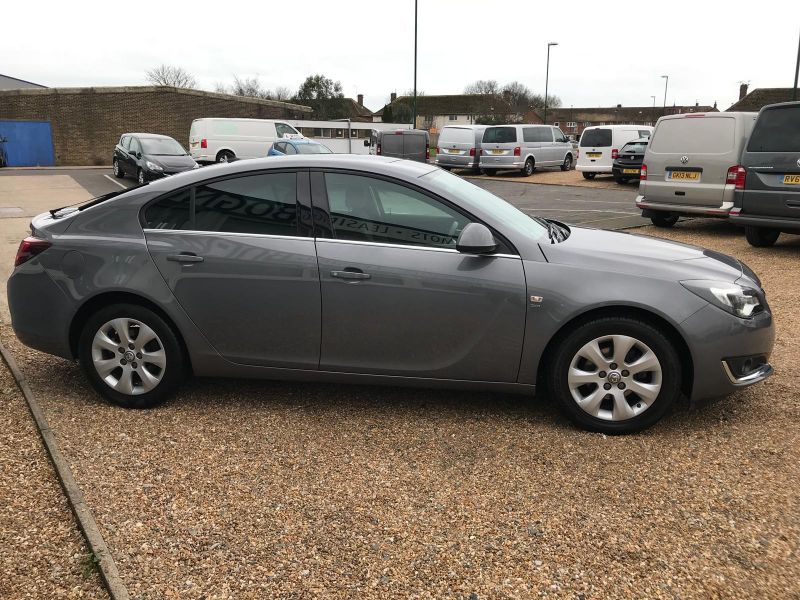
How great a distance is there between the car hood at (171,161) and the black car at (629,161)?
1320cm

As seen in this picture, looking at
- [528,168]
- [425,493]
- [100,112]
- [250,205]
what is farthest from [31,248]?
[100,112]

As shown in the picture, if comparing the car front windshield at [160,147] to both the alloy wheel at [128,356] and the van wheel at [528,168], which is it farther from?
the alloy wheel at [128,356]

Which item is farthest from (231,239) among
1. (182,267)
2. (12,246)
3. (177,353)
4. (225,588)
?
(12,246)

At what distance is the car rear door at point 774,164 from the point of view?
8.14 metres

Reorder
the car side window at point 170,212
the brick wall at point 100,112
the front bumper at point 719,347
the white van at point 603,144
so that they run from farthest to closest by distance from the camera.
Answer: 1. the brick wall at point 100,112
2. the white van at point 603,144
3. the car side window at point 170,212
4. the front bumper at point 719,347

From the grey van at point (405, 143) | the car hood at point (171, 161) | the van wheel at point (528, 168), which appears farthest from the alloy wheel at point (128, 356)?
the van wheel at point (528, 168)

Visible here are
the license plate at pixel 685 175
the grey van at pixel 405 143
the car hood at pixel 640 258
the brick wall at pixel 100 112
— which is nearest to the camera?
the car hood at pixel 640 258

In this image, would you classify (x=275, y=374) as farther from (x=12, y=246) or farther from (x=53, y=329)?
(x=12, y=246)

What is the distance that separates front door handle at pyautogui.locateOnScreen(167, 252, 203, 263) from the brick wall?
1404 inches

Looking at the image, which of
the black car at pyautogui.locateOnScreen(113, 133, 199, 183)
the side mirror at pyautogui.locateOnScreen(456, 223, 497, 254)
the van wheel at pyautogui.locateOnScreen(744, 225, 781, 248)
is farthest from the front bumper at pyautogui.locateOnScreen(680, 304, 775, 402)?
the black car at pyautogui.locateOnScreen(113, 133, 199, 183)

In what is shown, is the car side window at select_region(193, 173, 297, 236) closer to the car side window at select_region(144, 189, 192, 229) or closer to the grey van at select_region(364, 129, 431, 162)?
the car side window at select_region(144, 189, 192, 229)

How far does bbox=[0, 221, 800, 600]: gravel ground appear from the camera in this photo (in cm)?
249

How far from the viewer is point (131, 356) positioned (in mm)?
3883

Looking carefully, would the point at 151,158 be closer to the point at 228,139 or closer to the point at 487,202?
the point at 228,139
